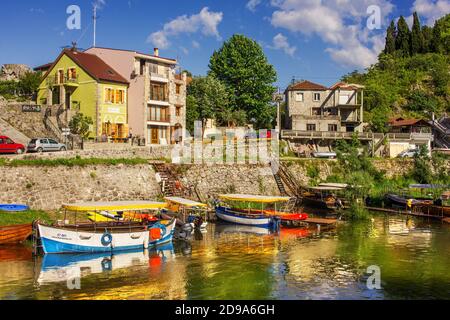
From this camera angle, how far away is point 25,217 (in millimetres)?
35938

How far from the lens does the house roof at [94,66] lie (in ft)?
188

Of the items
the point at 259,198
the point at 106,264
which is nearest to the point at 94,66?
the point at 259,198

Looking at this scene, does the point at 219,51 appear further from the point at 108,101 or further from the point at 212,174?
the point at 212,174

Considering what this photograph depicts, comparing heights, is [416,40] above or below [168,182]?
above

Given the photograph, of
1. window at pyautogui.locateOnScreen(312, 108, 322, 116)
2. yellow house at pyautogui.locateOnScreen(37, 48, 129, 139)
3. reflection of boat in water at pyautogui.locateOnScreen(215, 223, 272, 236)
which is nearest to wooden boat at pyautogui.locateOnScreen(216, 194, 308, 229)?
reflection of boat in water at pyautogui.locateOnScreen(215, 223, 272, 236)

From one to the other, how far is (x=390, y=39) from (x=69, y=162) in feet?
331

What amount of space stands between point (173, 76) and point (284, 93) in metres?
26.0

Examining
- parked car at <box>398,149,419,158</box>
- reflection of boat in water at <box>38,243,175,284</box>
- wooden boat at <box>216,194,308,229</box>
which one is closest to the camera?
reflection of boat in water at <box>38,243,175,284</box>

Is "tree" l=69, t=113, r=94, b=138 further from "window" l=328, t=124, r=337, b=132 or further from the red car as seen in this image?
"window" l=328, t=124, r=337, b=132

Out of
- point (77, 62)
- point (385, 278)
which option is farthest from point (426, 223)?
point (77, 62)

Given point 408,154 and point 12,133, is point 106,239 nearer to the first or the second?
point 12,133

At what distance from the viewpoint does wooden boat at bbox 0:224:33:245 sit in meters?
31.5

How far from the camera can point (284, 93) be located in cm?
8350

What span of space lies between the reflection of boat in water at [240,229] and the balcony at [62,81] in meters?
27.1
